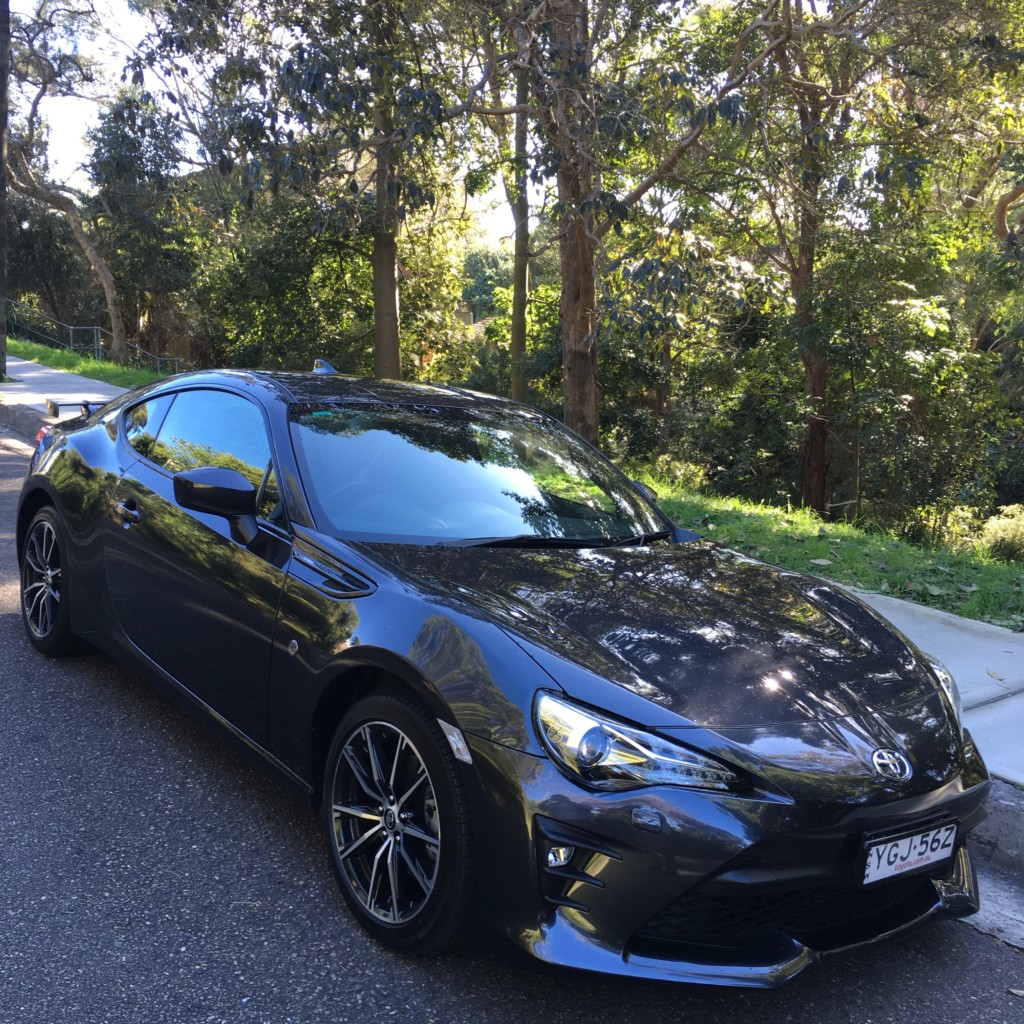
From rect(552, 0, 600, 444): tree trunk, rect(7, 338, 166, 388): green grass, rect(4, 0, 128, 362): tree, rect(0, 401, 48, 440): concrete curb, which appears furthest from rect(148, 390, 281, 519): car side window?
rect(4, 0, 128, 362): tree

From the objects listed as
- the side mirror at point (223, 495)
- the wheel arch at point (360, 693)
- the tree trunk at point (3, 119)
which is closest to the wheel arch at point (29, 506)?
the side mirror at point (223, 495)

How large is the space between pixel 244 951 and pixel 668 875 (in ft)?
3.97

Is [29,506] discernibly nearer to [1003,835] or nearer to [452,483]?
[452,483]

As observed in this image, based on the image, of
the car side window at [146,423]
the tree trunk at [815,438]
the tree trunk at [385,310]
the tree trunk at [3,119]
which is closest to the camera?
the car side window at [146,423]

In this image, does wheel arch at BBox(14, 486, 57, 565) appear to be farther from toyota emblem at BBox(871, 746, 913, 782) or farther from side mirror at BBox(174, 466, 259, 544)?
toyota emblem at BBox(871, 746, 913, 782)

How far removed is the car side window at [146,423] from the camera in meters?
4.31

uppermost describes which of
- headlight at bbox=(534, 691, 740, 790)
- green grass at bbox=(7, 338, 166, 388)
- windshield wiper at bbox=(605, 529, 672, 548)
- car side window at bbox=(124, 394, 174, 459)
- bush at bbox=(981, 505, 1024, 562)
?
car side window at bbox=(124, 394, 174, 459)

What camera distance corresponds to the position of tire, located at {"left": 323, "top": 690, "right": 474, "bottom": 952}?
2.51 m

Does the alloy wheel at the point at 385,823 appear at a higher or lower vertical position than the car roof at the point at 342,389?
lower

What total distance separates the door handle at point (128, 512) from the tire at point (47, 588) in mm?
634

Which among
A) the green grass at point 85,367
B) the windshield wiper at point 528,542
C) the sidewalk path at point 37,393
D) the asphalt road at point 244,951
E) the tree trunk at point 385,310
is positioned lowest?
the asphalt road at point 244,951

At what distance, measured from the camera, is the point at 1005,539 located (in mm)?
11930

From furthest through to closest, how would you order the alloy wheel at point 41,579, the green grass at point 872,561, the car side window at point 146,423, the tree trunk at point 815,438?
the tree trunk at point 815,438, the green grass at point 872,561, the alloy wheel at point 41,579, the car side window at point 146,423

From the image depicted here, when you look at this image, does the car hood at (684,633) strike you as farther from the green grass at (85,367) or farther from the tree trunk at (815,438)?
the tree trunk at (815,438)
